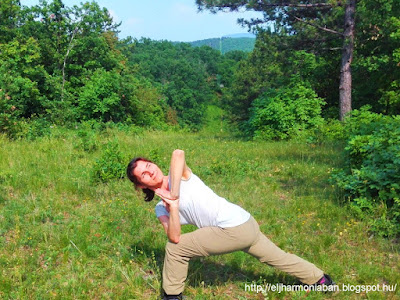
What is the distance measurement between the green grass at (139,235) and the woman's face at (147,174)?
3.36 ft

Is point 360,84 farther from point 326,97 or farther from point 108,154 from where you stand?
point 108,154

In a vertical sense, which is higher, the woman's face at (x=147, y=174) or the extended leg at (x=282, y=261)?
the woman's face at (x=147, y=174)

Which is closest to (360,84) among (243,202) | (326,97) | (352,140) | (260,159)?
(326,97)

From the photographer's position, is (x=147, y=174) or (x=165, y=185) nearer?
(x=147, y=174)

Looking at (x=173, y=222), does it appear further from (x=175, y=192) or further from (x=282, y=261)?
(x=282, y=261)

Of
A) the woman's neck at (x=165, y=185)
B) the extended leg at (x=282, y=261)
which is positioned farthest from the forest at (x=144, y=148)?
the woman's neck at (x=165, y=185)

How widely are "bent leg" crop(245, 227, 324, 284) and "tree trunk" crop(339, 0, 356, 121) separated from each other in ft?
35.1

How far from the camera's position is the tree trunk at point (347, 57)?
41.6 ft

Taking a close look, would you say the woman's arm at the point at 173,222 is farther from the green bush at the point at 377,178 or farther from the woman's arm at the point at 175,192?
the green bush at the point at 377,178

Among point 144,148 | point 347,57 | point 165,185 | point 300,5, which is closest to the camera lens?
point 165,185

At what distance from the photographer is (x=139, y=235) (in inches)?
170

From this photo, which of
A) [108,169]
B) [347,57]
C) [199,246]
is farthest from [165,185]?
A: [347,57]

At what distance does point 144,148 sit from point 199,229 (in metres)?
5.94

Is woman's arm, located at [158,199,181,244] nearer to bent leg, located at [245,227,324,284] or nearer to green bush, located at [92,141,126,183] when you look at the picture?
bent leg, located at [245,227,324,284]
